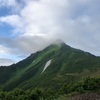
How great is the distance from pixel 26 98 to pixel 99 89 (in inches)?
399

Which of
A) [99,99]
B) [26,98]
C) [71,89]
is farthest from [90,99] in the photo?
[71,89]

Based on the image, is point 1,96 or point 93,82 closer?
point 1,96

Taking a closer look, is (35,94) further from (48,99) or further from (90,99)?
(90,99)

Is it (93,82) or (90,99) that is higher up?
(93,82)

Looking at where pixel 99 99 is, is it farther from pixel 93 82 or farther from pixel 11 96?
pixel 93 82

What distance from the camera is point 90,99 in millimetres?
26797

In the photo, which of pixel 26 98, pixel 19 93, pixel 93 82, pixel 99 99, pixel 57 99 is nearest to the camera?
pixel 99 99

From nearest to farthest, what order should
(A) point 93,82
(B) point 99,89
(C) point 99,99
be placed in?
(C) point 99,99, (B) point 99,89, (A) point 93,82

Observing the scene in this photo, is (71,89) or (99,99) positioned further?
(71,89)

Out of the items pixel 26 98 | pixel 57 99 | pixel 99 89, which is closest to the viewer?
pixel 57 99

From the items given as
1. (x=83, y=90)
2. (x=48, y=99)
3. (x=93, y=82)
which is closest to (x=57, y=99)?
(x=48, y=99)

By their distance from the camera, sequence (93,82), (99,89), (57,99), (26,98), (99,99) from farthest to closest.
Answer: (93,82) → (99,89) → (26,98) → (57,99) → (99,99)

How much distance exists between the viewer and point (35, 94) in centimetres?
3322

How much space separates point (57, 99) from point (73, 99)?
2.06 m
